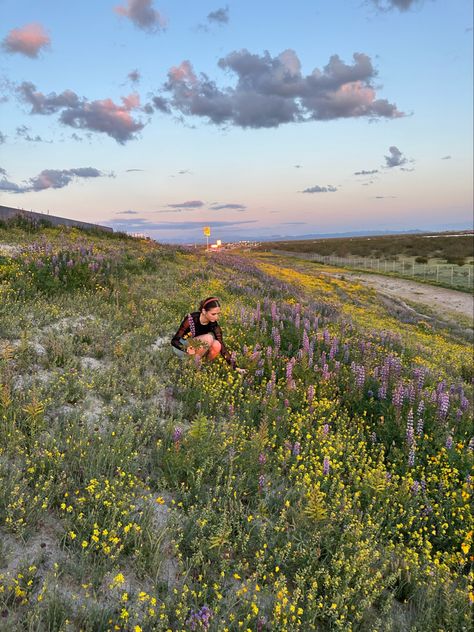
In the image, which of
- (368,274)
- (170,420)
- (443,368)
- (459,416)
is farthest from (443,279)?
(170,420)

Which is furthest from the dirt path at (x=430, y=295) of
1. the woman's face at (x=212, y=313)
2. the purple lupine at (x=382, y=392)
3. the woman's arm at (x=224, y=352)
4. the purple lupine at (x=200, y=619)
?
the purple lupine at (x=200, y=619)

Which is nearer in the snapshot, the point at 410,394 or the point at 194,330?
the point at 410,394

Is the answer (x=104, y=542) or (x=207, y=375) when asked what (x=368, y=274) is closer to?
(x=207, y=375)

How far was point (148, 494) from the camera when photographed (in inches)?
154

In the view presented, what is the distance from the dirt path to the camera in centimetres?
2750

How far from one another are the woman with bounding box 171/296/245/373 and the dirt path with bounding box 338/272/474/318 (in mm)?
22086

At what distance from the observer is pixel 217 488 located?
3.90m

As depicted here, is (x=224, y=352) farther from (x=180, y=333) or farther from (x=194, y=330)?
(x=180, y=333)

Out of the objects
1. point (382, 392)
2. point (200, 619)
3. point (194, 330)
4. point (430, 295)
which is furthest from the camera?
point (430, 295)

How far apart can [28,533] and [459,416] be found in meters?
6.10

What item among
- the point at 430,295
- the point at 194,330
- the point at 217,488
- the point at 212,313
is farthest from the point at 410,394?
the point at 430,295

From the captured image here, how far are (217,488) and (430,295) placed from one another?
33416 mm

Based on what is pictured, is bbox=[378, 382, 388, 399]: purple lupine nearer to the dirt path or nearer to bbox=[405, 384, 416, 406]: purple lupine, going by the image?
bbox=[405, 384, 416, 406]: purple lupine

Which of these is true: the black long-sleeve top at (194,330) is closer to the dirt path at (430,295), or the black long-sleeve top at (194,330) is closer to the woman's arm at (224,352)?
the woman's arm at (224,352)
